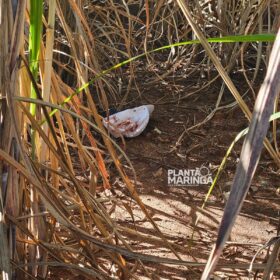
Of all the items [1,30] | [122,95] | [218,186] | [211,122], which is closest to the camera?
[1,30]

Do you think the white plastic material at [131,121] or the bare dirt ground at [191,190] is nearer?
the bare dirt ground at [191,190]

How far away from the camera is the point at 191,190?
1563mm

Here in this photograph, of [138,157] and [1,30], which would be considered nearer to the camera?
[1,30]

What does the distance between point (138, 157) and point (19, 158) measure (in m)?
0.98

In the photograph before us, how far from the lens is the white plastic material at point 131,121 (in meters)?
1.83

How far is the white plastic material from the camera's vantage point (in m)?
1.83

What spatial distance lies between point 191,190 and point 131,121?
0.38 m

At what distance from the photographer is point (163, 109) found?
2014mm

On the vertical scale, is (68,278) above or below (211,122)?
below

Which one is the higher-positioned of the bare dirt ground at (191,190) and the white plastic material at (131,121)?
the white plastic material at (131,121)

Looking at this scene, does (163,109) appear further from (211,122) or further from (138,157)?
(138,157)

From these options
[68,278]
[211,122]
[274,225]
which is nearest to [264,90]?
[68,278]

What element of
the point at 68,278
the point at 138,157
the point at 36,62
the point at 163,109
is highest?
the point at 36,62

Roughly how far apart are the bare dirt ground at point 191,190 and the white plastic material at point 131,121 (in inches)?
1.1
